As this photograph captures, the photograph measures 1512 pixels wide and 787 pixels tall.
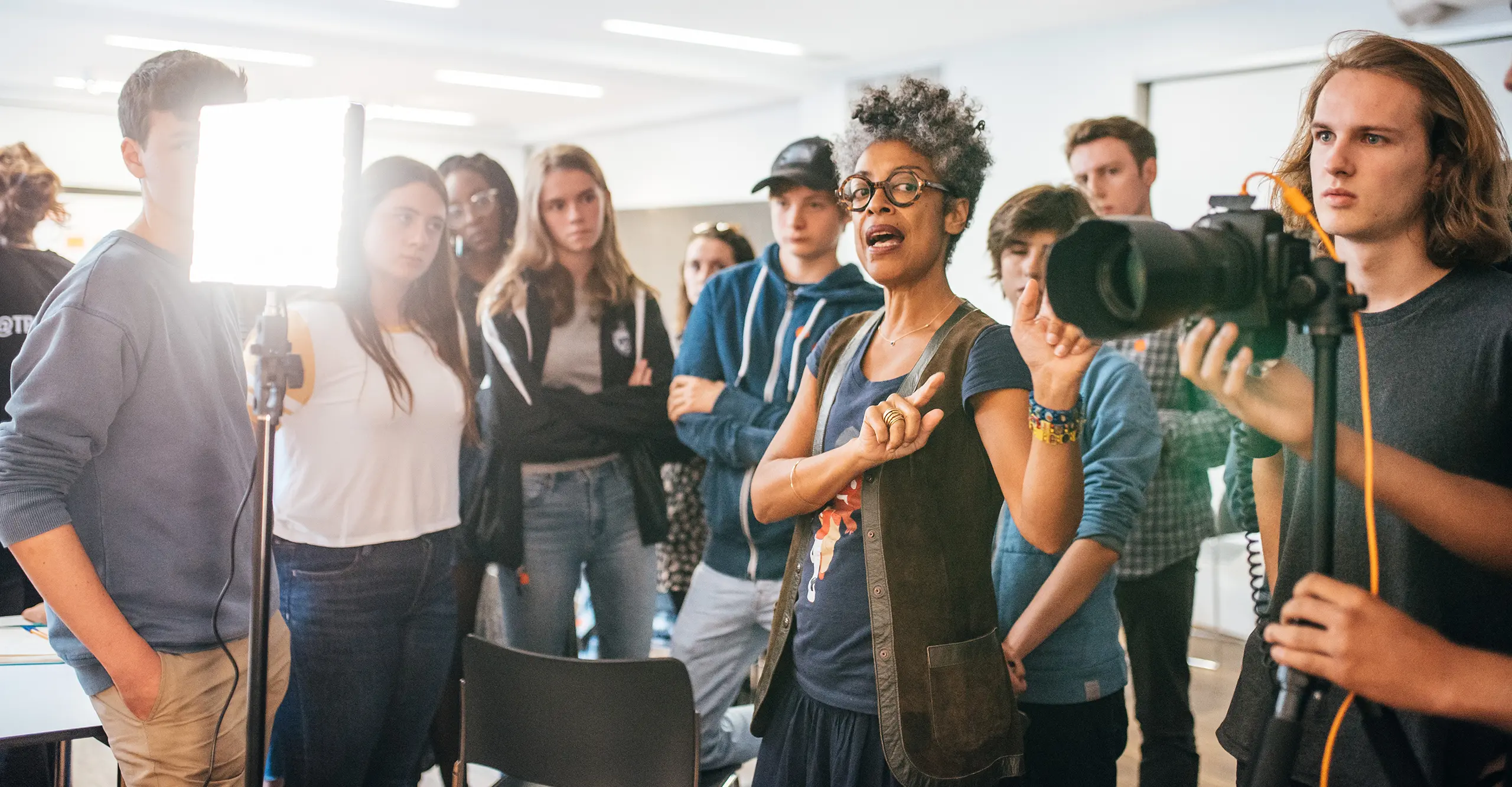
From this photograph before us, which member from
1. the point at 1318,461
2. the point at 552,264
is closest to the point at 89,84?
the point at 552,264

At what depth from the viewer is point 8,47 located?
263 inches

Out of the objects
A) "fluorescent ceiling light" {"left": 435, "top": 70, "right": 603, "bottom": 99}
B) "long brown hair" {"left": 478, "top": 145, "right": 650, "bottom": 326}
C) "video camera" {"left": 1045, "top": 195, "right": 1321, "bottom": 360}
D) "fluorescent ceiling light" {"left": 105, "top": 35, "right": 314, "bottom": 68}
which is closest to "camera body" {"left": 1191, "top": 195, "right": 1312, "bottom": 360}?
"video camera" {"left": 1045, "top": 195, "right": 1321, "bottom": 360}

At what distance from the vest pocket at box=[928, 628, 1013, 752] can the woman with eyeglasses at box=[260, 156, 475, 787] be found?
3.60 ft

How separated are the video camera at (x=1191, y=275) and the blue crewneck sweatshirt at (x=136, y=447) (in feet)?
3.92

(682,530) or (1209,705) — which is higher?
(682,530)

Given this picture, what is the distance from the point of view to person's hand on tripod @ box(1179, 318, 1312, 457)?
91cm

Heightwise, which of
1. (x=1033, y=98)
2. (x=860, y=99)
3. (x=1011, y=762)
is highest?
(x=1033, y=98)

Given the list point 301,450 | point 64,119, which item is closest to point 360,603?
point 301,450

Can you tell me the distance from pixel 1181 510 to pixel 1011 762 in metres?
1.16

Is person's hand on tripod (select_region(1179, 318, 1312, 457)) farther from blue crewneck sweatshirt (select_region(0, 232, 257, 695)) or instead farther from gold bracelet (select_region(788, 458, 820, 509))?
blue crewneck sweatshirt (select_region(0, 232, 257, 695))

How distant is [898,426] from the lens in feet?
4.05

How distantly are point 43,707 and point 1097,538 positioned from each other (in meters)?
1.66

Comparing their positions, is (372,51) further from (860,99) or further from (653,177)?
(860,99)

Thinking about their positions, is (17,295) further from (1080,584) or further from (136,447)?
(1080,584)
